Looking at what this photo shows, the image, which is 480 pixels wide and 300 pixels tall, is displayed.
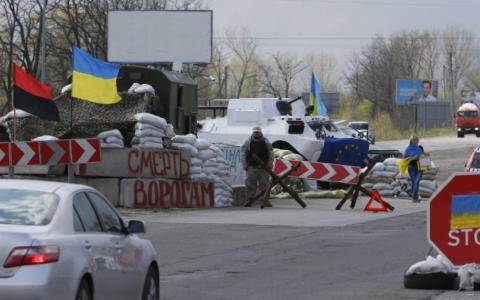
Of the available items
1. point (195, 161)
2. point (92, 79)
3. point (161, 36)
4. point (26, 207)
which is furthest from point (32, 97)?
point (161, 36)

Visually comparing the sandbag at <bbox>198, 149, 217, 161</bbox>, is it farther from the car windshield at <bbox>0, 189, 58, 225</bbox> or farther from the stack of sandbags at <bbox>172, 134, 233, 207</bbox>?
the car windshield at <bbox>0, 189, 58, 225</bbox>

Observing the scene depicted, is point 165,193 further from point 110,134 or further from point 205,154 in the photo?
point 110,134

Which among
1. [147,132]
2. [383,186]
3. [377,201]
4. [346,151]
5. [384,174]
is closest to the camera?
[147,132]

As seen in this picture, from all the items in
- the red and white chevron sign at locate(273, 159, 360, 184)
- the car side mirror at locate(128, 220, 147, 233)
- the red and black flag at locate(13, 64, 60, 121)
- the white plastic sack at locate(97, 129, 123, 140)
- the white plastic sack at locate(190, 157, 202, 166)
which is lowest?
the red and white chevron sign at locate(273, 159, 360, 184)

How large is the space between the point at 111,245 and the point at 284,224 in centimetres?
1295

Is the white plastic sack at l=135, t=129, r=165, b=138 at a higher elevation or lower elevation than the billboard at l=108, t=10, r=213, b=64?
lower

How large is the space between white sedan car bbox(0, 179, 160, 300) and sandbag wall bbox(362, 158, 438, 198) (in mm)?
21893

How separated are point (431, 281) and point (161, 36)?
37308 millimetres

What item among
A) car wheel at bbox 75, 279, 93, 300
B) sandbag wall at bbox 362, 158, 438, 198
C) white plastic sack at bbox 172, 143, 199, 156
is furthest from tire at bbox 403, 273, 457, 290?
sandbag wall at bbox 362, 158, 438, 198

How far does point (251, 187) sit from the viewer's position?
2730 cm

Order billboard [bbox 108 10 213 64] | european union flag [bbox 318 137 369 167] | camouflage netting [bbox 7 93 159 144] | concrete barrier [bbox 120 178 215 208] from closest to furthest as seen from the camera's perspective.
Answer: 1. concrete barrier [bbox 120 178 215 208]
2. camouflage netting [bbox 7 93 159 144]
3. european union flag [bbox 318 137 369 167]
4. billboard [bbox 108 10 213 64]

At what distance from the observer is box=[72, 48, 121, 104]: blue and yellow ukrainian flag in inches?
950

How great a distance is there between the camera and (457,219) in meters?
12.5

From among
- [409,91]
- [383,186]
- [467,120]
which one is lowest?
[467,120]
